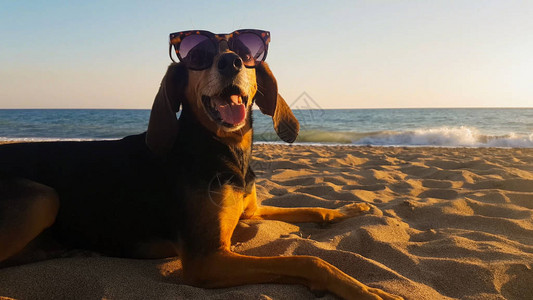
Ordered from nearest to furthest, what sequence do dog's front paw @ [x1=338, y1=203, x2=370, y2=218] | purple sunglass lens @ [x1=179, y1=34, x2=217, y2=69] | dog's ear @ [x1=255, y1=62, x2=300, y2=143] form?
purple sunglass lens @ [x1=179, y1=34, x2=217, y2=69] < dog's ear @ [x1=255, y1=62, x2=300, y2=143] < dog's front paw @ [x1=338, y1=203, x2=370, y2=218]

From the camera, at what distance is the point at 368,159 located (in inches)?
336

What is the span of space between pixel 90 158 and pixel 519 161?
8467mm

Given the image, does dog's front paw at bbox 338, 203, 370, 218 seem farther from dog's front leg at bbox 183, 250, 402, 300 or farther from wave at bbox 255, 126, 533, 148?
wave at bbox 255, 126, 533, 148

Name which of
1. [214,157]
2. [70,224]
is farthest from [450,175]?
[70,224]

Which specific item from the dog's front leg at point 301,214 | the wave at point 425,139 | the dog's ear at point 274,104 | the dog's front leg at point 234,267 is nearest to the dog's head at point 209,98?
the dog's ear at point 274,104

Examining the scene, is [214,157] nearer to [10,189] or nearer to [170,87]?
[170,87]

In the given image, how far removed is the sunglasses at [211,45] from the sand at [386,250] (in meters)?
1.59

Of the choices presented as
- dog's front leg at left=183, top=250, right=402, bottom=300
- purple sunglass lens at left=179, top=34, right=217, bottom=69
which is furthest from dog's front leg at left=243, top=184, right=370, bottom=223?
purple sunglass lens at left=179, top=34, right=217, bottom=69

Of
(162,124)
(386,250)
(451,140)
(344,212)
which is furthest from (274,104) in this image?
(451,140)

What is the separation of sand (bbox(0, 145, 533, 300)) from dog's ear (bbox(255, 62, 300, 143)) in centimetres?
97

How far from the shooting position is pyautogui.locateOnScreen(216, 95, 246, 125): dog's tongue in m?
2.92

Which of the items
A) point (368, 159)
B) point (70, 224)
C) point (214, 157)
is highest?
point (214, 157)

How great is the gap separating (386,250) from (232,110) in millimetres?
1704

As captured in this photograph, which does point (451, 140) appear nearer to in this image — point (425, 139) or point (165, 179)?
point (425, 139)
